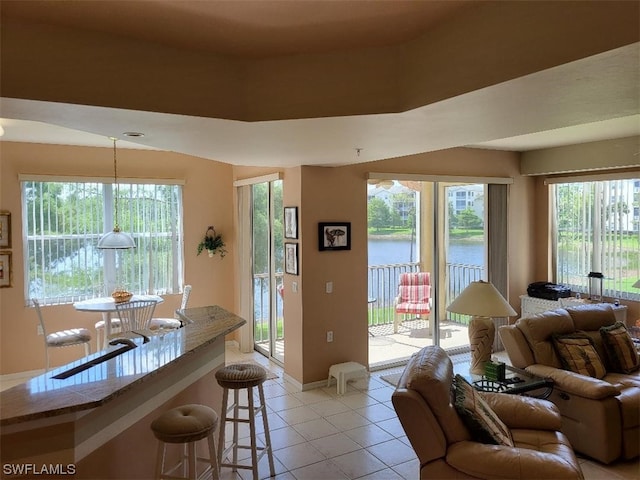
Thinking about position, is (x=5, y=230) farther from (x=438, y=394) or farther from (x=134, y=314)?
(x=438, y=394)

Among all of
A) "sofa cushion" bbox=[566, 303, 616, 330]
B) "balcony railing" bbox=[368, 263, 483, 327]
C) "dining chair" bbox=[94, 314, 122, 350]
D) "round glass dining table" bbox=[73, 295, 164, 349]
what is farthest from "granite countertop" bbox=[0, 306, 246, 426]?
"sofa cushion" bbox=[566, 303, 616, 330]

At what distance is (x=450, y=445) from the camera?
7.60ft

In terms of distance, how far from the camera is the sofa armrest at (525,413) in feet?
8.91

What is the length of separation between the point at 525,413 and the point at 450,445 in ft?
2.43

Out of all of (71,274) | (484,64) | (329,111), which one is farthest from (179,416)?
(71,274)

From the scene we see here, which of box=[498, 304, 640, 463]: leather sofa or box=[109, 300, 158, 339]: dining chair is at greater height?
box=[109, 300, 158, 339]: dining chair

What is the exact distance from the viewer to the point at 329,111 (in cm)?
231

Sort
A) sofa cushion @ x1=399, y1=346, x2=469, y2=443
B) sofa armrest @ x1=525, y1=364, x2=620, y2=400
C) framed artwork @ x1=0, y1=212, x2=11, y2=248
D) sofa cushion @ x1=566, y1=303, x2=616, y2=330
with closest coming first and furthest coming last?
1. sofa cushion @ x1=399, y1=346, x2=469, y2=443
2. sofa armrest @ x1=525, y1=364, x2=620, y2=400
3. sofa cushion @ x1=566, y1=303, x2=616, y2=330
4. framed artwork @ x1=0, y1=212, x2=11, y2=248

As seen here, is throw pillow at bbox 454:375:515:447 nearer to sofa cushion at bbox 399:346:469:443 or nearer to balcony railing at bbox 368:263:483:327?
sofa cushion at bbox 399:346:469:443

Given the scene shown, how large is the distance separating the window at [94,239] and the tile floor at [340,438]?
127 cm

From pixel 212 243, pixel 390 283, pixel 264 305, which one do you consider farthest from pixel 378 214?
pixel 212 243

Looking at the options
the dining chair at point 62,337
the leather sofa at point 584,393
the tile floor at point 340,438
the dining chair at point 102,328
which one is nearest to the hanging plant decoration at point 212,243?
the dining chair at point 102,328
